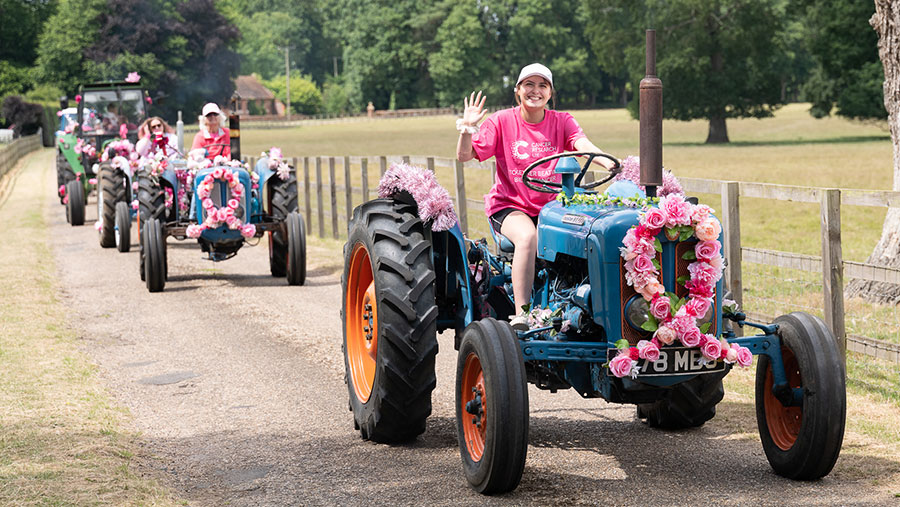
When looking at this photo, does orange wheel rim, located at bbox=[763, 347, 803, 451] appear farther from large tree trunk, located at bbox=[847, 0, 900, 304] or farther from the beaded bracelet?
large tree trunk, located at bbox=[847, 0, 900, 304]

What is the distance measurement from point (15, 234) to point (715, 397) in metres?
15.7

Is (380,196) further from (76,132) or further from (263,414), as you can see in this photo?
(76,132)

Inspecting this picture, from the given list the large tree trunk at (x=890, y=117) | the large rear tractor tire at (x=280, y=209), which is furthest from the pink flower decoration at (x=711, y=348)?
the large rear tractor tire at (x=280, y=209)

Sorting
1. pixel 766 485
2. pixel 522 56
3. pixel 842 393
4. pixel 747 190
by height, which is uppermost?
pixel 522 56

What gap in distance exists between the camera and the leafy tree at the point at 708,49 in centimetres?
5197

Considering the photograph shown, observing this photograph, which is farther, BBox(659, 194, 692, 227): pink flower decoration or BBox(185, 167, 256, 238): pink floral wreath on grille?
BBox(185, 167, 256, 238): pink floral wreath on grille

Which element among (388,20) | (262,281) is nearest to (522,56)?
(388,20)

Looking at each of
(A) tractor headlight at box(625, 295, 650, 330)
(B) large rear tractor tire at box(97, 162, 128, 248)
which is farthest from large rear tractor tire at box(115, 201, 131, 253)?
(A) tractor headlight at box(625, 295, 650, 330)

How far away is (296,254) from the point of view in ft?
41.4

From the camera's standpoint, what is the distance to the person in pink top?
243 inches

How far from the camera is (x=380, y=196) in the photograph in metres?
6.66

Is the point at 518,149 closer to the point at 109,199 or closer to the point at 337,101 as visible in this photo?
the point at 109,199

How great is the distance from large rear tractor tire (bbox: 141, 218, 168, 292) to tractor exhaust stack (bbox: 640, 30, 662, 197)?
8.01 meters

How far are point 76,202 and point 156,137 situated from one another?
21.7ft
